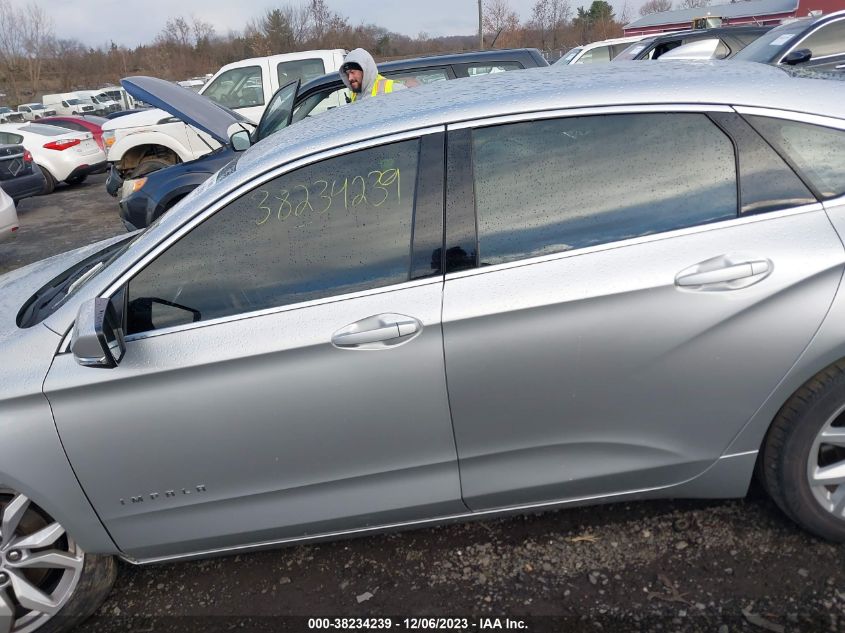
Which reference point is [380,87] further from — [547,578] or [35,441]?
[547,578]

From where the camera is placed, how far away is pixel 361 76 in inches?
193

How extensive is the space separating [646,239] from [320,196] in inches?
41.7

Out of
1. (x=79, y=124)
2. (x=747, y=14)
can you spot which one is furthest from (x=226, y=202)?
(x=747, y=14)

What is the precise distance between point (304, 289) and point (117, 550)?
1168mm

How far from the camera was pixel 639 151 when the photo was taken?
211cm

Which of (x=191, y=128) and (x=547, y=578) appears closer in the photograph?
(x=547, y=578)

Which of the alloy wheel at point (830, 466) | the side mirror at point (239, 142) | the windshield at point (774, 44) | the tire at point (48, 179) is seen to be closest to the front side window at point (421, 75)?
the side mirror at point (239, 142)

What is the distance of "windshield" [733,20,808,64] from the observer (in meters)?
7.51

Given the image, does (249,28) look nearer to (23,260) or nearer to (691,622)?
(23,260)

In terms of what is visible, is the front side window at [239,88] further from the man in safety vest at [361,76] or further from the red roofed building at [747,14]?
the red roofed building at [747,14]

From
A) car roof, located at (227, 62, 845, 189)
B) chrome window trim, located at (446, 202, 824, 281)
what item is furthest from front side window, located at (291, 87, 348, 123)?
chrome window trim, located at (446, 202, 824, 281)

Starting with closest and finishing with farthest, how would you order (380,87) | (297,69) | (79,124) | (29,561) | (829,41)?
(29,561), (380,87), (829,41), (297,69), (79,124)

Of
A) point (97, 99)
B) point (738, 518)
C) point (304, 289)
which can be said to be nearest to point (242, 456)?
point (304, 289)

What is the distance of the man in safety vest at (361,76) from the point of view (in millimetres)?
4902
